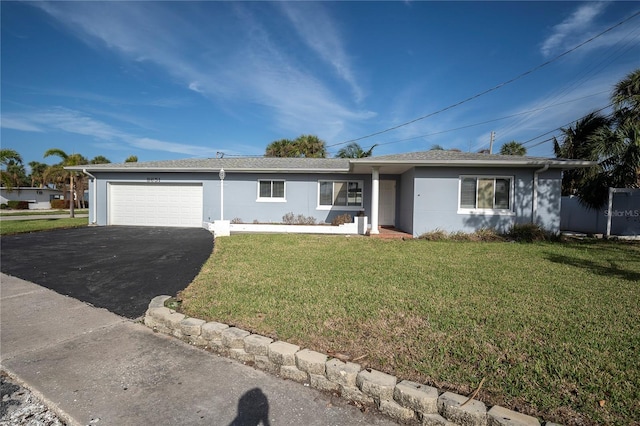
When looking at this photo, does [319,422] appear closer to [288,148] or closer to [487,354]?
[487,354]

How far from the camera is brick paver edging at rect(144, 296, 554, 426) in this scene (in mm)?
2273

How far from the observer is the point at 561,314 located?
4.16m

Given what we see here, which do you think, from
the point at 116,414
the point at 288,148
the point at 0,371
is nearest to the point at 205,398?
the point at 116,414

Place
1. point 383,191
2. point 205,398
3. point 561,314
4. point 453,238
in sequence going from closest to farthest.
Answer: point 205,398
point 561,314
point 453,238
point 383,191

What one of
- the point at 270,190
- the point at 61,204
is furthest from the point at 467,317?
the point at 61,204

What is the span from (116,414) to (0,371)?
1611mm

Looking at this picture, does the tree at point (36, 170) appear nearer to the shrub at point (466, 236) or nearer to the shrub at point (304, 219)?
the shrub at point (304, 219)

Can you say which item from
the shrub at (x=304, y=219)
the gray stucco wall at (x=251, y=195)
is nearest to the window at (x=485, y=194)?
the gray stucco wall at (x=251, y=195)

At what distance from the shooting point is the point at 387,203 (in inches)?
599

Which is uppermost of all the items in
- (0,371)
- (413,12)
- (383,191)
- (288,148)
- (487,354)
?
(413,12)

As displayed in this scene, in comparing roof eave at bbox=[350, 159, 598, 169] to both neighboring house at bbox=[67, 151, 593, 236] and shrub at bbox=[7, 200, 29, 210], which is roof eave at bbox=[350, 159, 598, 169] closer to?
neighboring house at bbox=[67, 151, 593, 236]

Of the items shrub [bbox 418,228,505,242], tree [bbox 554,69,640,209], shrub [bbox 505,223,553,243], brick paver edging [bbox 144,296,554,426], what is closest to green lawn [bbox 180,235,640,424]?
brick paver edging [bbox 144,296,554,426]

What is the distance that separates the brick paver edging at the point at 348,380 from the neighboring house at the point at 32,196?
164 feet

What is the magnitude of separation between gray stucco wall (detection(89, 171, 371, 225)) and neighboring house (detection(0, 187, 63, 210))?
35030mm
